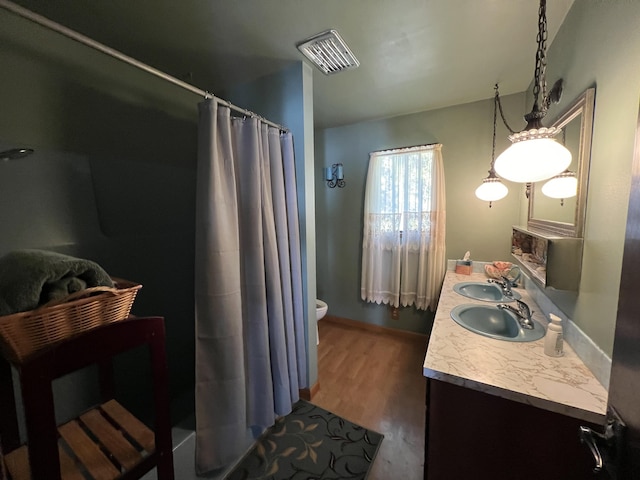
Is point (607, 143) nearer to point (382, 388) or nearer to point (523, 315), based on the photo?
point (523, 315)

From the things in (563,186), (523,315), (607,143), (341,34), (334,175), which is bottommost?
(523,315)

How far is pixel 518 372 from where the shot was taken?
836mm

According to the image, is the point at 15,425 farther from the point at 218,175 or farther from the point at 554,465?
the point at 554,465

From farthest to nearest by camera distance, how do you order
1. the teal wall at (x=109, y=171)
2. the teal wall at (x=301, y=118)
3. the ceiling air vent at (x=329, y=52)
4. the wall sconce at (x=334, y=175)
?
the wall sconce at (x=334, y=175) < the teal wall at (x=301, y=118) < the ceiling air vent at (x=329, y=52) < the teal wall at (x=109, y=171)

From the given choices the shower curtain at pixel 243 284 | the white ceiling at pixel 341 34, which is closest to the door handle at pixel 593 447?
the shower curtain at pixel 243 284

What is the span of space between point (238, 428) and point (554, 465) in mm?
1240

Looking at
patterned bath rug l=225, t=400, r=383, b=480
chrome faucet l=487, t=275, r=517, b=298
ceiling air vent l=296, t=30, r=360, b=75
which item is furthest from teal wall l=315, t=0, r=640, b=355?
patterned bath rug l=225, t=400, r=383, b=480

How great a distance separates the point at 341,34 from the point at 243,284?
145 cm

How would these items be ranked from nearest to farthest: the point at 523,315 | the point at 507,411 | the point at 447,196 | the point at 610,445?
the point at 610,445 < the point at 507,411 < the point at 523,315 < the point at 447,196

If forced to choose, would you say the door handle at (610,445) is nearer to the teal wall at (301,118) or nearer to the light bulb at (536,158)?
the light bulb at (536,158)

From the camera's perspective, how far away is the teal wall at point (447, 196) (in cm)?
203

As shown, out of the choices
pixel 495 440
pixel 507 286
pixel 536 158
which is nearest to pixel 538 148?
pixel 536 158

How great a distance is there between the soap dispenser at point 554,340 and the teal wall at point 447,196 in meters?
1.32

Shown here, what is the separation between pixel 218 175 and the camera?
110cm
